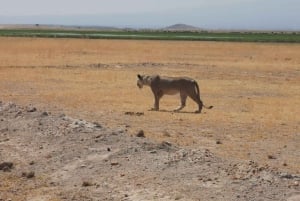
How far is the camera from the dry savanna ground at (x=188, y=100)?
16797 mm

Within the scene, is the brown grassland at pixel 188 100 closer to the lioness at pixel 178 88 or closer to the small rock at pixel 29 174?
the lioness at pixel 178 88

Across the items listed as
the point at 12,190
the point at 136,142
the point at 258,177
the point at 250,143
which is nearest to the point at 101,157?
the point at 136,142

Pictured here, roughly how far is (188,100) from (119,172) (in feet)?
44.7

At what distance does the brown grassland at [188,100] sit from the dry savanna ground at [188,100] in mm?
26

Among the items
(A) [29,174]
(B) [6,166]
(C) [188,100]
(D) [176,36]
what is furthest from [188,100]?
(D) [176,36]

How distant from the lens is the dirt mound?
1095cm

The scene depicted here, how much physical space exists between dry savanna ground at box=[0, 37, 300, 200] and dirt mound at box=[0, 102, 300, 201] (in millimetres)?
2152

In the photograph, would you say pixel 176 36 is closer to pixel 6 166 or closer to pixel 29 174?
pixel 6 166

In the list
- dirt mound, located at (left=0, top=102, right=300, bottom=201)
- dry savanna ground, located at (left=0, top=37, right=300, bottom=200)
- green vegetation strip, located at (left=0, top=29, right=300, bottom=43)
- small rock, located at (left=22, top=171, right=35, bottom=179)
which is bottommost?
green vegetation strip, located at (left=0, top=29, right=300, bottom=43)

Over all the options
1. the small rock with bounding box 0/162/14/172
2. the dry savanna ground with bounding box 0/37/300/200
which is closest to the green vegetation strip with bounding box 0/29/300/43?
the dry savanna ground with bounding box 0/37/300/200

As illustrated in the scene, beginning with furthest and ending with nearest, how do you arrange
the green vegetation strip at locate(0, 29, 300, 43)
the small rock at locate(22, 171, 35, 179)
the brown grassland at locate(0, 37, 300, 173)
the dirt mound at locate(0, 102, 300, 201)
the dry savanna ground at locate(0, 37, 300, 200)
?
the green vegetation strip at locate(0, 29, 300, 43) < the brown grassland at locate(0, 37, 300, 173) < the dry savanna ground at locate(0, 37, 300, 200) < the small rock at locate(22, 171, 35, 179) < the dirt mound at locate(0, 102, 300, 201)

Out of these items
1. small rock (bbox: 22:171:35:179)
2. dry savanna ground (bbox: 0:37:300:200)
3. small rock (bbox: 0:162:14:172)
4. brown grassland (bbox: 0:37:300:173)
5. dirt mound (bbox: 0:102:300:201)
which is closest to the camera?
dirt mound (bbox: 0:102:300:201)

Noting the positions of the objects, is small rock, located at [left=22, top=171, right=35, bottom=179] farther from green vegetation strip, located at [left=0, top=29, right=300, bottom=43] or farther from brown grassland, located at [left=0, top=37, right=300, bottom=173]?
green vegetation strip, located at [left=0, top=29, right=300, bottom=43]

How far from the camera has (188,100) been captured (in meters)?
25.9
